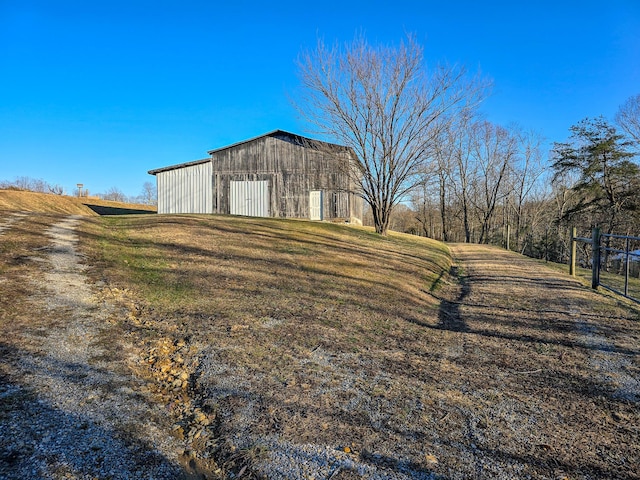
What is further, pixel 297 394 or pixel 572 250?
pixel 572 250

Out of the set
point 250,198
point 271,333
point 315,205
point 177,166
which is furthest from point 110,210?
point 271,333

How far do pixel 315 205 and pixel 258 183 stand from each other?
3434 mm

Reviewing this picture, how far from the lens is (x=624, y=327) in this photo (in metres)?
4.66

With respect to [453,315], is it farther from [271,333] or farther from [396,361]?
[271,333]

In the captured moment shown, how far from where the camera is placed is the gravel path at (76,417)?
6.16ft

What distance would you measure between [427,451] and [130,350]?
102 inches

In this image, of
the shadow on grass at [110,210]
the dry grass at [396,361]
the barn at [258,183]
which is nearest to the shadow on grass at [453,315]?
the dry grass at [396,361]

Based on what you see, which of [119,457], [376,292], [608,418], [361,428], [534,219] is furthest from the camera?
[534,219]

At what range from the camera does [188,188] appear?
20656 millimetres

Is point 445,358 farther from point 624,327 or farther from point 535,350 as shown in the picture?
point 624,327

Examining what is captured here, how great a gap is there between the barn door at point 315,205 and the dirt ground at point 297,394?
15262 millimetres

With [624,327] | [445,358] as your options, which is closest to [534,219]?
[624,327]

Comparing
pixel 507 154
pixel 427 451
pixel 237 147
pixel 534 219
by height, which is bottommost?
pixel 427 451

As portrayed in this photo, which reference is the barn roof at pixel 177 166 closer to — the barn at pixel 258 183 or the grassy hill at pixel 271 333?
the barn at pixel 258 183
